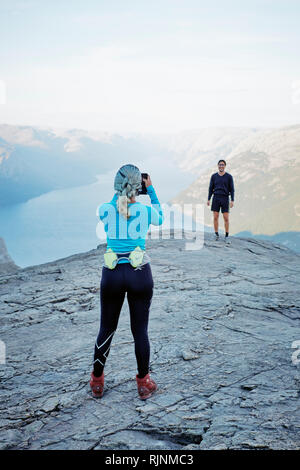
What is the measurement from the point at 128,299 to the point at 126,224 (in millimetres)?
765

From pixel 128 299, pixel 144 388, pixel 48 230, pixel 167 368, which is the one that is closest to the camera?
pixel 128 299

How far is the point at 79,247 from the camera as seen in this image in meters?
133

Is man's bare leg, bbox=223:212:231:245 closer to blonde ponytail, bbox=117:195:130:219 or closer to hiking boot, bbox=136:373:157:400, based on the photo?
hiking boot, bbox=136:373:157:400

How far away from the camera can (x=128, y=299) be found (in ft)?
11.6

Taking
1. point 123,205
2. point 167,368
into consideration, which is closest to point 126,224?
point 123,205

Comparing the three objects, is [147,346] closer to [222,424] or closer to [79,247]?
[222,424]

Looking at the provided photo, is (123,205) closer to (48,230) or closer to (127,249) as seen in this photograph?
(127,249)

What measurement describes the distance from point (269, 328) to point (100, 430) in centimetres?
357

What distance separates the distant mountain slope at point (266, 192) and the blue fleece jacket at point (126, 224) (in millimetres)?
139979

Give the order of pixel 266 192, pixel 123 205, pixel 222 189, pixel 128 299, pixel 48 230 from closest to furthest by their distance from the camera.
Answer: pixel 123 205 → pixel 128 299 → pixel 222 189 → pixel 48 230 → pixel 266 192

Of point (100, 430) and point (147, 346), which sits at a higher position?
point (147, 346)

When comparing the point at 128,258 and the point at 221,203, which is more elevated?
the point at 221,203

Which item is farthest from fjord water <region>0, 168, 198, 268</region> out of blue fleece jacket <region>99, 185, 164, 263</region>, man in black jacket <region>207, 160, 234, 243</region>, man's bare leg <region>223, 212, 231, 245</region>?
blue fleece jacket <region>99, 185, 164, 263</region>
